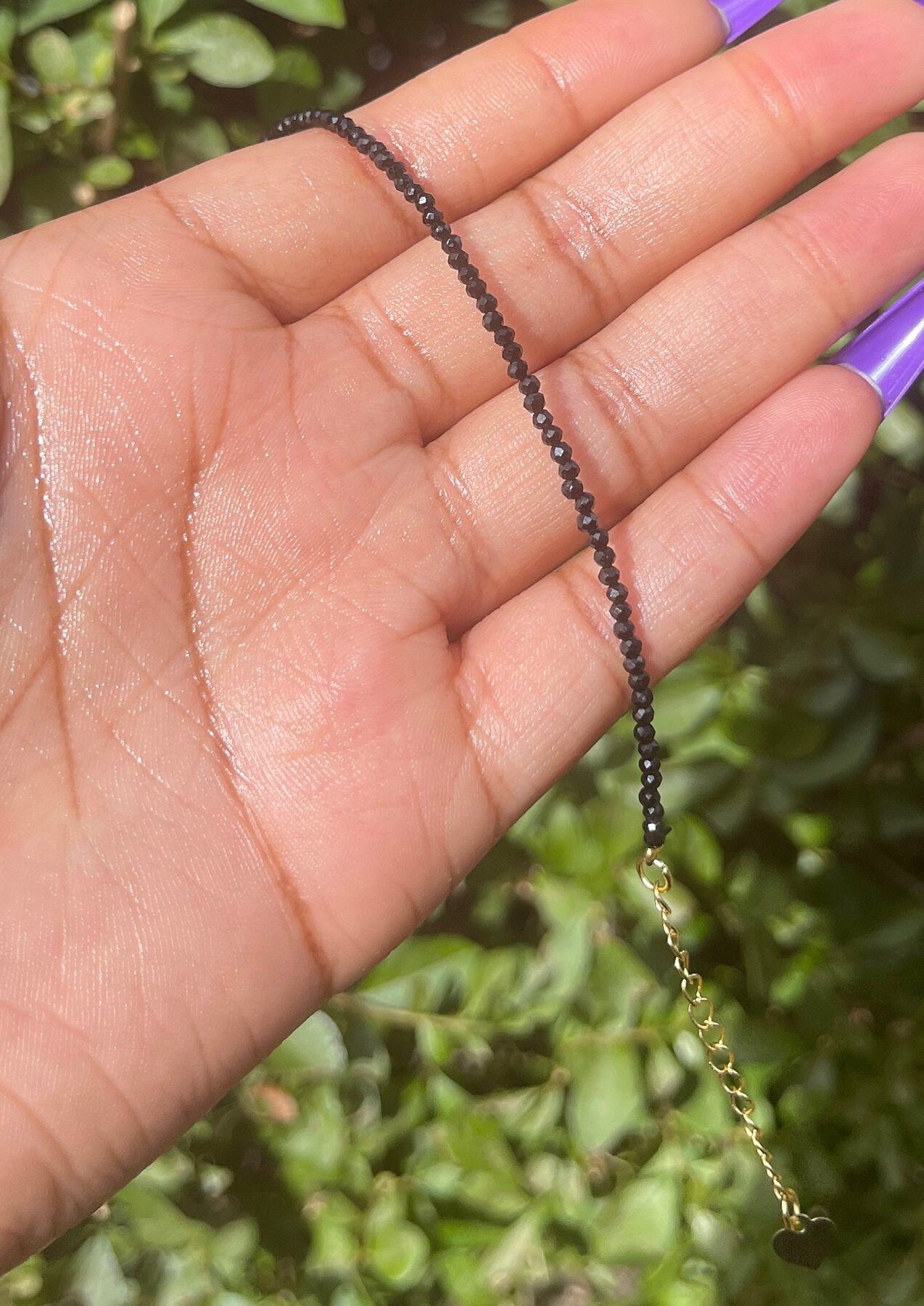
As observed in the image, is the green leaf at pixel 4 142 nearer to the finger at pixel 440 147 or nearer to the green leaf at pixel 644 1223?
the finger at pixel 440 147

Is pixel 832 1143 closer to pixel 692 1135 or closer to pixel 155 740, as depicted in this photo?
pixel 692 1135

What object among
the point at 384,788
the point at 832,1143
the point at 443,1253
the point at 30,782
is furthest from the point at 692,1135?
the point at 30,782

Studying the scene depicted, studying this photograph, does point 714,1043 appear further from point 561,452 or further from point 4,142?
point 4,142

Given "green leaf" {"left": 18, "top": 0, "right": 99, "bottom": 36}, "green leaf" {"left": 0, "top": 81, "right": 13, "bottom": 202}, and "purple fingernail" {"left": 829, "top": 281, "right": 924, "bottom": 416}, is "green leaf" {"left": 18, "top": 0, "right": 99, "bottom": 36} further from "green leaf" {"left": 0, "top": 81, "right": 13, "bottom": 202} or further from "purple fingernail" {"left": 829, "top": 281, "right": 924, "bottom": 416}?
"purple fingernail" {"left": 829, "top": 281, "right": 924, "bottom": 416}

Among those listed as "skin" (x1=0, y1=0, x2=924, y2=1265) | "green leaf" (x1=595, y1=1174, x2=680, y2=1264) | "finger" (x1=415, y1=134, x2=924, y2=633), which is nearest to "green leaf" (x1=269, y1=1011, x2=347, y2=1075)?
"skin" (x1=0, y1=0, x2=924, y2=1265)

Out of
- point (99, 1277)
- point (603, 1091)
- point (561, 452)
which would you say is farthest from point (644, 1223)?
point (561, 452)
